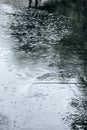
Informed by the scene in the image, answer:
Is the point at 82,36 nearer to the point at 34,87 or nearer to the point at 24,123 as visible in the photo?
the point at 34,87

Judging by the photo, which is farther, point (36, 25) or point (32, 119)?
point (36, 25)

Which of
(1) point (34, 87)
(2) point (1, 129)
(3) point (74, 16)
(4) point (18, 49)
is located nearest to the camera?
(2) point (1, 129)

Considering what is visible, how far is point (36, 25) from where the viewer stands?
54.2 feet

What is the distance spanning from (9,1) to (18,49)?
13535 millimetres

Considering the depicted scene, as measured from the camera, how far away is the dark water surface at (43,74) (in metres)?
7.37

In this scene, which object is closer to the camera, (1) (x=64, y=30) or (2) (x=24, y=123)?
(2) (x=24, y=123)

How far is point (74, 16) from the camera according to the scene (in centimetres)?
1895

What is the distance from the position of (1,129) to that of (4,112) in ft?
2.52

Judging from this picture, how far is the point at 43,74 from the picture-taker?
988cm

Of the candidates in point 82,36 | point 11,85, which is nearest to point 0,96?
point 11,85

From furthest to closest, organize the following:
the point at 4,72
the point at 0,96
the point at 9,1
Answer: the point at 9,1 < the point at 4,72 < the point at 0,96

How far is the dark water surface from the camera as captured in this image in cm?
737

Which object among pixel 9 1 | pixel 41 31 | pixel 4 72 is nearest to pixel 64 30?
pixel 41 31

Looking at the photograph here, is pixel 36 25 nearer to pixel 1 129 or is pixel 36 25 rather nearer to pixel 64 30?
pixel 64 30
